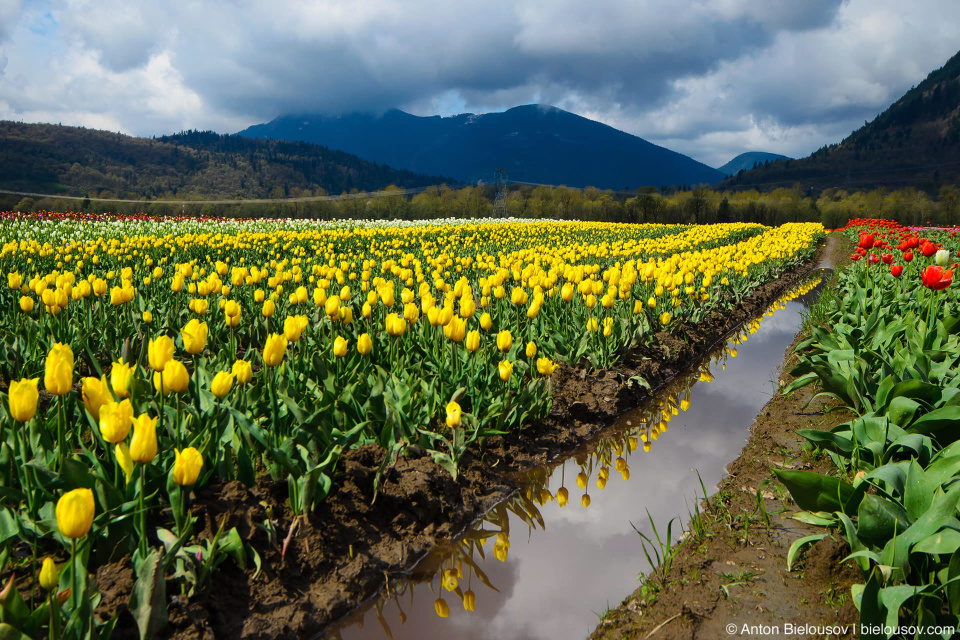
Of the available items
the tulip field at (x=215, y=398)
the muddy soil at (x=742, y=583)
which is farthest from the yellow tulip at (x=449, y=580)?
the muddy soil at (x=742, y=583)

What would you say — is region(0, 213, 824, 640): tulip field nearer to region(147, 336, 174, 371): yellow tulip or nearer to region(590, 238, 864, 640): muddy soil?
region(147, 336, 174, 371): yellow tulip

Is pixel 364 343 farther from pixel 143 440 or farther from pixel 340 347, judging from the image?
pixel 143 440

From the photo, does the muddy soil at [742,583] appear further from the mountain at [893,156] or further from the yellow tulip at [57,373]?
the mountain at [893,156]

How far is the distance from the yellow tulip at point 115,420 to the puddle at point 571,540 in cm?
125

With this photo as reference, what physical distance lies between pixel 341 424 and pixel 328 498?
1.61 ft

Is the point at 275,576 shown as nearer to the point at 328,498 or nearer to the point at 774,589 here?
the point at 328,498

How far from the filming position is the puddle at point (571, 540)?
8.20ft

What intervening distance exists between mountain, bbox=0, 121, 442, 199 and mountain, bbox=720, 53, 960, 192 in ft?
267

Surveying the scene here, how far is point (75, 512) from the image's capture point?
151 centimetres

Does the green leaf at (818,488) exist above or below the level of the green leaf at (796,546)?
above

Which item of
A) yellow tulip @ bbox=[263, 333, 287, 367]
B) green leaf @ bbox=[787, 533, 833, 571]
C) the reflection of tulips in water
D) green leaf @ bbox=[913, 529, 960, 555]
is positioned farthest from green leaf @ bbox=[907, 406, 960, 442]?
yellow tulip @ bbox=[263, 333, 287, 367]

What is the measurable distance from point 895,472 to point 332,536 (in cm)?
246

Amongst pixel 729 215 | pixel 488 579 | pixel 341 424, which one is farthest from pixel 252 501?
pixel 729 215

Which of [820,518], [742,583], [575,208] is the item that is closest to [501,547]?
[742,583]
